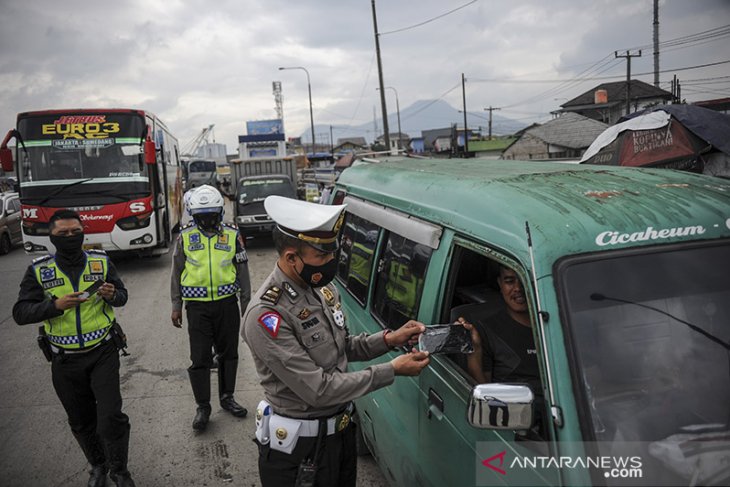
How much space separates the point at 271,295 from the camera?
2.30 meters

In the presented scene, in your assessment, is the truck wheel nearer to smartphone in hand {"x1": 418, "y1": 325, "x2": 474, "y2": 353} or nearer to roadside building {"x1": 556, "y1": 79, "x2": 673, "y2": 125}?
smartphone in hand {"x1": 418, "y1": 325, "x2": 474, "y2": 353}

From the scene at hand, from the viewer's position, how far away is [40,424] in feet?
15.7

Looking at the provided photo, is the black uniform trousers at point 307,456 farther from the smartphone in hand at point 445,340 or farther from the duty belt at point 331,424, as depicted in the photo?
the smartphone in hand at point 445,340

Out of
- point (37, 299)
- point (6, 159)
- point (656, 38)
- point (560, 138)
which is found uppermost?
point (656, 38)

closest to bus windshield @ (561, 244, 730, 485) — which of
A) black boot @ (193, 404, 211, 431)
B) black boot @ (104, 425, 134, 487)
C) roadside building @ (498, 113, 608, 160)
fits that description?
black boot @ (104, 425, 134, 487)

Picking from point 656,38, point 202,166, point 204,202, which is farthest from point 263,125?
point 204,202

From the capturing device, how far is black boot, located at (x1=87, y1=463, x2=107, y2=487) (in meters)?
3.76

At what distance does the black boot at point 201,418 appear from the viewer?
15.0 ft

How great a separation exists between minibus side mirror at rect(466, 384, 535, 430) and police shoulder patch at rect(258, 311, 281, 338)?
897 millimetres

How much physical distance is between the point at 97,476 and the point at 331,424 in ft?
7.81

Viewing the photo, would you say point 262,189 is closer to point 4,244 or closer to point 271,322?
point 4,244

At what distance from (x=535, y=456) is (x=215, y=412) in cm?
384

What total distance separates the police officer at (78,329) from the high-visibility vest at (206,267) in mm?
796

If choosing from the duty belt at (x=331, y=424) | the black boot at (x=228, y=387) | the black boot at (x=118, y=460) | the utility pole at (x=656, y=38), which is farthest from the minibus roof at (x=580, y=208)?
the utility pole at (x=656, y=38)
